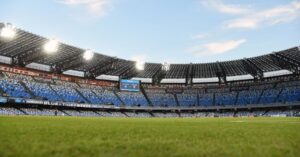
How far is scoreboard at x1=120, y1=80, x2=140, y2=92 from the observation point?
244 ft

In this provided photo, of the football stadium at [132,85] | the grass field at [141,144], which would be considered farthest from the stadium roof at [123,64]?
the grass field at [141,144]

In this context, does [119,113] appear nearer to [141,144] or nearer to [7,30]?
[7,30]

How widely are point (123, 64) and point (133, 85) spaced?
11585mm

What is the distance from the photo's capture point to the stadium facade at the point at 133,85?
4903 cm

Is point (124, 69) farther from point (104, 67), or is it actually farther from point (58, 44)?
point (58, 44)

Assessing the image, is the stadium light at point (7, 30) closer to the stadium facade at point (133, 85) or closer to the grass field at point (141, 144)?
the stadium facade at point (133, 85)

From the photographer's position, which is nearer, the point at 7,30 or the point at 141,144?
the point at 141,144

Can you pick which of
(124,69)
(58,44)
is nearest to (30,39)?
(58,44)

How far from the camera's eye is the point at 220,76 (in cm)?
7562

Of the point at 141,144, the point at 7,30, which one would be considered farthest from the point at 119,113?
the point at 141,144

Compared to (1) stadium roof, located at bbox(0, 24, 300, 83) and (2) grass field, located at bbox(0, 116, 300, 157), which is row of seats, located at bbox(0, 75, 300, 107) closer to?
(1) stadium roof, located at bbox(0, 24, 300, 83)

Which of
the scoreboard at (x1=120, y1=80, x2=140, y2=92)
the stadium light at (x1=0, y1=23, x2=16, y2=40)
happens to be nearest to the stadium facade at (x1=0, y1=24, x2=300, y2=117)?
the scoreboard at (x1=120, y1=80, x2=140, y2=92)

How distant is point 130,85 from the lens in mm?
75875

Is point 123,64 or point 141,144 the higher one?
point 123,64
